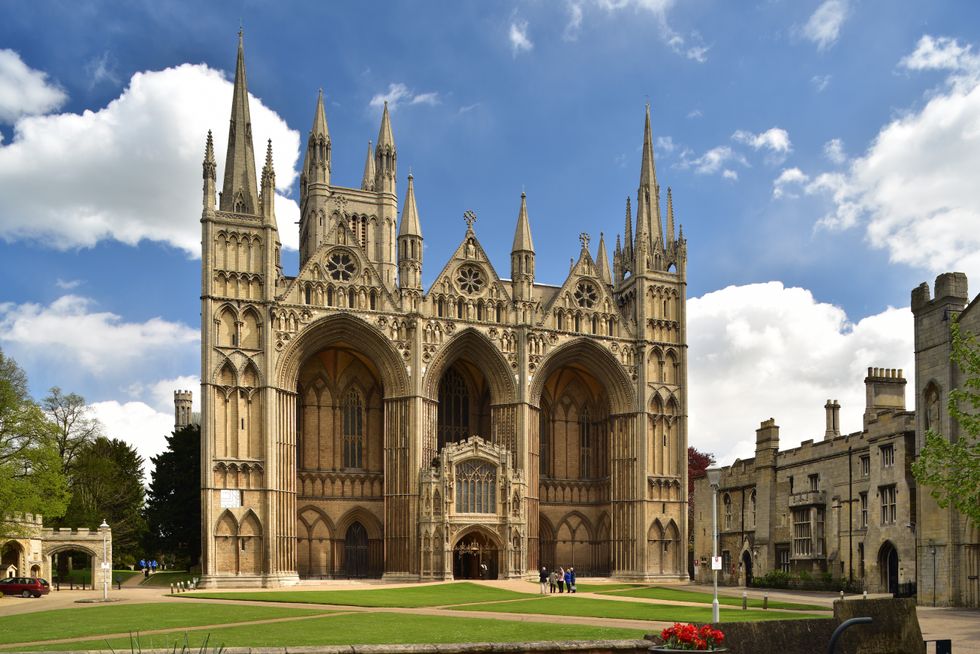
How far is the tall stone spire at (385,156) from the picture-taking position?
80.9m

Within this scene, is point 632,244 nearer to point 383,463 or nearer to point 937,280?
point 383,463

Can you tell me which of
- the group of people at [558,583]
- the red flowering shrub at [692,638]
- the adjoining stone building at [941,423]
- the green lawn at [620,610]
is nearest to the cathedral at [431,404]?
the group of people at [558,583]

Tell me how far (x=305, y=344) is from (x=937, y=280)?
3493 centimetres

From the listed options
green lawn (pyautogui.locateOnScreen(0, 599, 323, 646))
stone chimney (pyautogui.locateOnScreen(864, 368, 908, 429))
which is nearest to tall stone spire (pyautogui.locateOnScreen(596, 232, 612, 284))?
stone chimney (pyautogui.locateOnScreen(864, 368, 908, 429))

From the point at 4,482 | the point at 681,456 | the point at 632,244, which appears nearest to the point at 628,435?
the point at 681,456

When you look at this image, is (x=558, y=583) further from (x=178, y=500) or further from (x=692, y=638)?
(x=692, y=638)

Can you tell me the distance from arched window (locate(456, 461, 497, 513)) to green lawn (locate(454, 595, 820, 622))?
738 inches

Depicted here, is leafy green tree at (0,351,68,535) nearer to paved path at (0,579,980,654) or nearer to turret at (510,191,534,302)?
paved path at (0,579,980,654)

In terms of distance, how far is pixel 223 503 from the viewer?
193 ft

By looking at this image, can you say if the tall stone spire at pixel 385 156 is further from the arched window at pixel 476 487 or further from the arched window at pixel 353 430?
the arched window at pixel 476 487

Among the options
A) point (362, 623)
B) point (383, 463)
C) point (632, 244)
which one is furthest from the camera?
point (632, 244)

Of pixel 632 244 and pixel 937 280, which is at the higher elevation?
pixel 632 244

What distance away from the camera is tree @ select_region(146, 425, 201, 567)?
7119cm

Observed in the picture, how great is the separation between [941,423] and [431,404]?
3014cm
